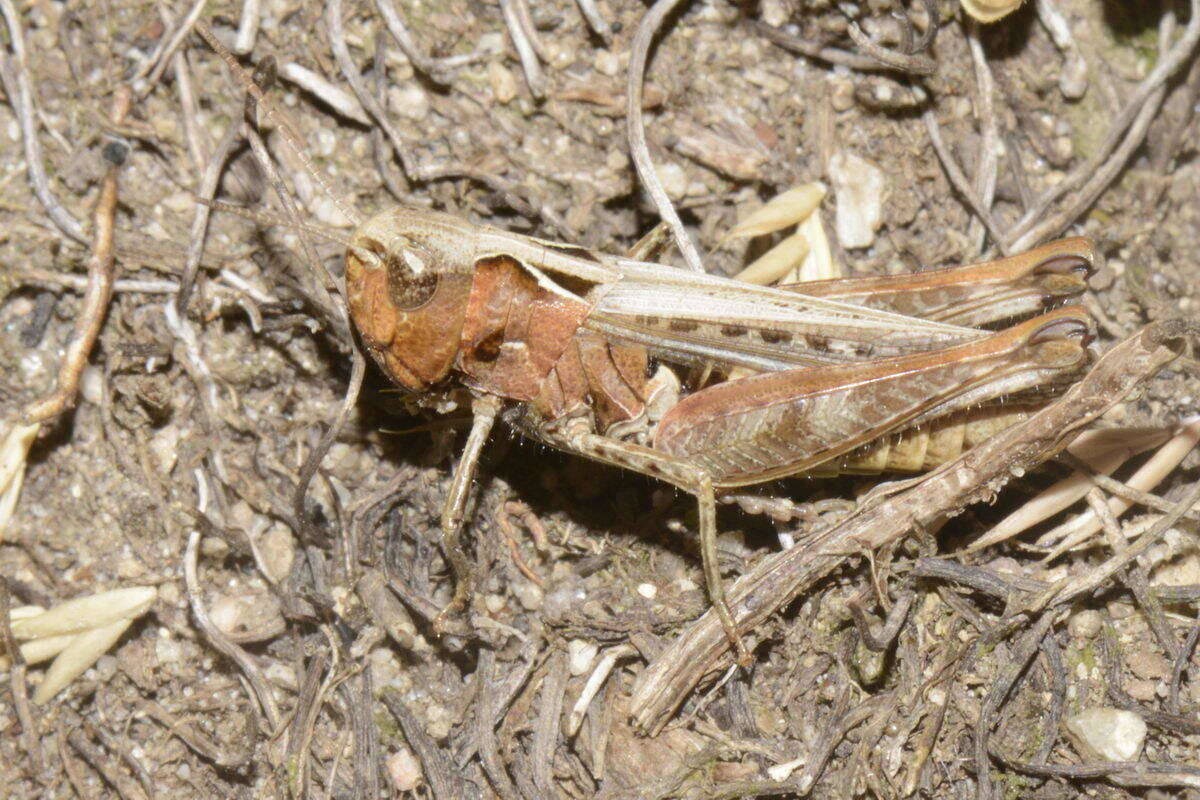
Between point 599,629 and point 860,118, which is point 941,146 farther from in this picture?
point 599,629

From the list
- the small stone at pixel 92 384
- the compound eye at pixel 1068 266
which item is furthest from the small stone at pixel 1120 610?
the small stone at pixel 92 384

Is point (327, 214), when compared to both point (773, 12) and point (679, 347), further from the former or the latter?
point (773, 12)

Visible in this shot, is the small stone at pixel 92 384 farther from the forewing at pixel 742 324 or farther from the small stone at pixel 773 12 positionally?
the small stone at pixel 773 12

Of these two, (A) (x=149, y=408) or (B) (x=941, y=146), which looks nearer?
(A) (x=149, y=408)

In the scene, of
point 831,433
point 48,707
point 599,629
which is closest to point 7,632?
point 48,707

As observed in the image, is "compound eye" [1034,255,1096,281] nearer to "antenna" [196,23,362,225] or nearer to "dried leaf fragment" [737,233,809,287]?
"dried leaf fragment" [737,233,809,287]
